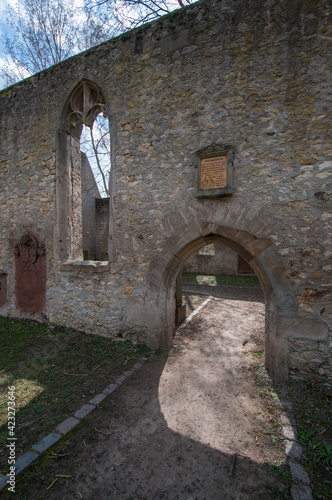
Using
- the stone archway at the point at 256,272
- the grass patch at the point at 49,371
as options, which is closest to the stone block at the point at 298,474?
the stone archway at the point at 256,272

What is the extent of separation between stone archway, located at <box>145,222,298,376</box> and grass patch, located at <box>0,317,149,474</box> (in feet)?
2.55

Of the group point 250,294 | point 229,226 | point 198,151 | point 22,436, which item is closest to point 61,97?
point 198,151

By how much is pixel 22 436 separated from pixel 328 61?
5.98 meters

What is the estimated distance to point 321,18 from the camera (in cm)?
326

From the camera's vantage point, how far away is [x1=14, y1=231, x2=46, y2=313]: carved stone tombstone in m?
5.71

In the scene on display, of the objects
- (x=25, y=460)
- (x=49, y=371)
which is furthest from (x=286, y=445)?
(x=49, y=371)

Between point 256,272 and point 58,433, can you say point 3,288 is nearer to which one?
point 58,433

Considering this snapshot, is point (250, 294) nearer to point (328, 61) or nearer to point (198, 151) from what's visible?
point (198, 151)

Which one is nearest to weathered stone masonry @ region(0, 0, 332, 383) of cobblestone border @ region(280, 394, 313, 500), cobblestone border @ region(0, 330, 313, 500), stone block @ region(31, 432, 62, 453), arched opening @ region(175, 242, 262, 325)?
cobblestone border @ region(280, 394, 313, 500)

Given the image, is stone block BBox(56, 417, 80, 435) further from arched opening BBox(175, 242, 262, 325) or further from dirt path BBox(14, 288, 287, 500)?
arched opening BBox(175, 242, 262, 325)

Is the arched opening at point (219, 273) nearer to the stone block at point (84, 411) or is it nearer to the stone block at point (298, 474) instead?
the stone block at point (84, 411)

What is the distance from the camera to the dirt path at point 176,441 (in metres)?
2.05

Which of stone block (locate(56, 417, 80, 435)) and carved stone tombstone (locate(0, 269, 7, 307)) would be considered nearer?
stone block (locate(56, 417, 80, 435))

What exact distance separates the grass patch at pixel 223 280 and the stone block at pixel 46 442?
31.2ft
